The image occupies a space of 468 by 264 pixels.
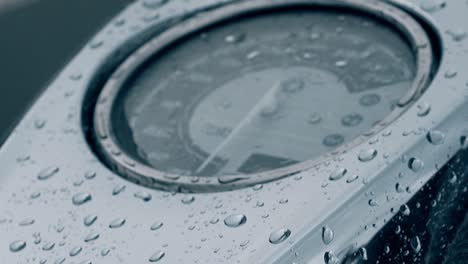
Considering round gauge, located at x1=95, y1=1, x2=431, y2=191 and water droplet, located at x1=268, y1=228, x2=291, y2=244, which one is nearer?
water droplet, located at x1=268, y1=228, x2=291, y2=244

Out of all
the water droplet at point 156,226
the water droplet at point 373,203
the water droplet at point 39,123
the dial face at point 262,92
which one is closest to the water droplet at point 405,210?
the water droplet at point 373,203

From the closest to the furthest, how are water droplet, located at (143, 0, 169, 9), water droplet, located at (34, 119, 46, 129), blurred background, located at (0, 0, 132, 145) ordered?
1. water droplet, located at (34, 119, 46, 129)
2. water droplet, located at (143, 0, 169, 9)
3. blurred background, located at (0, 0, 132, 145)

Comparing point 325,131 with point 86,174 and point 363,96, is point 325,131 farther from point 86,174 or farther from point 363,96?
point 86,174

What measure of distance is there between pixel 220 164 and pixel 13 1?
932 millimetres

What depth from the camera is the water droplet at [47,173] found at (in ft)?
4.06

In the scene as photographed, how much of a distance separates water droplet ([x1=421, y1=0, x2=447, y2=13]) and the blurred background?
854 millimetres

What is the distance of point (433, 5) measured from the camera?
49.1 inches

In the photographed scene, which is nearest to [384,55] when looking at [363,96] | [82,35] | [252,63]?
[363,96]

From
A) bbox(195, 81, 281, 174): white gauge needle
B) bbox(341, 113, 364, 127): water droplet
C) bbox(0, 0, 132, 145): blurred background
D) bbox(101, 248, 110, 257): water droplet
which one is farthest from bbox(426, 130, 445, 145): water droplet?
bbox(0, 0, 132, 145): blurred background

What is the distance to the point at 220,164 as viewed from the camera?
1.20m

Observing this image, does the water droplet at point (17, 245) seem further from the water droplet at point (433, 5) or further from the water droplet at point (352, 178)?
the water droplet at point (433, 5)

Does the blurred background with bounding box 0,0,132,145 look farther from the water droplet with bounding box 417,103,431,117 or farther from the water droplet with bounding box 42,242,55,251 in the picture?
the water droplet with bounding box 417,103,431,117

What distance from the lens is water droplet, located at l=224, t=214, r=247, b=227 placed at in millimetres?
1064

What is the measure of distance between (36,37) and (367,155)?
1096 mm
